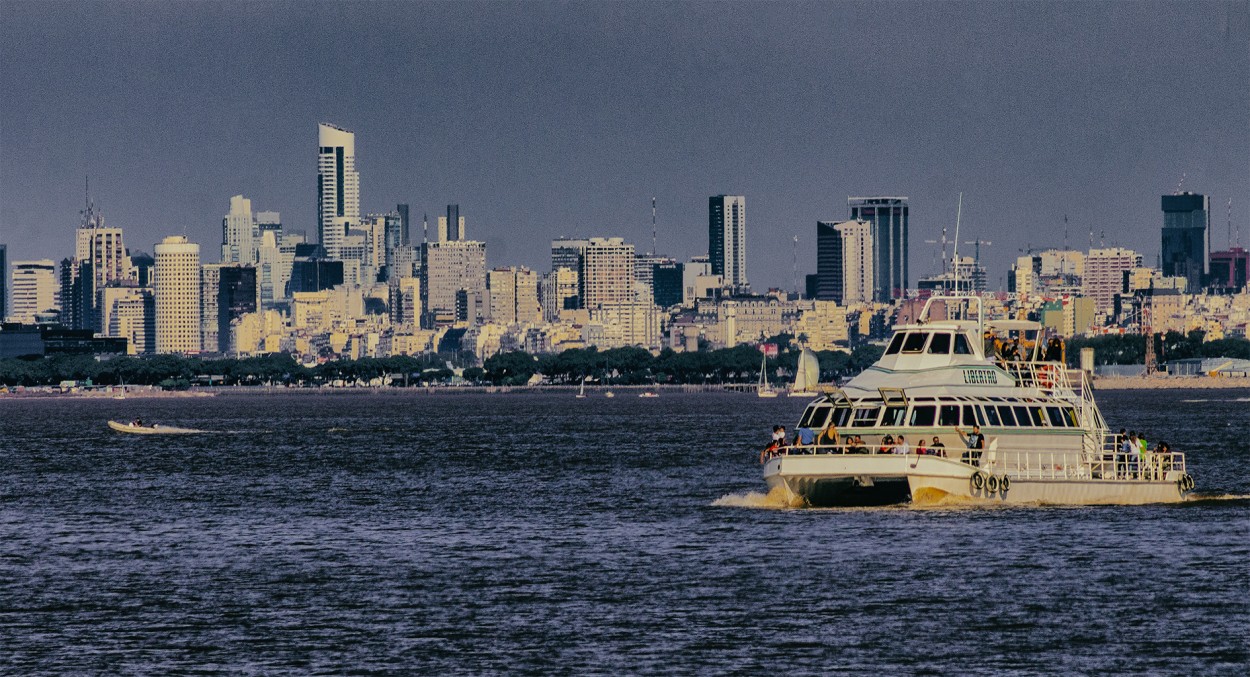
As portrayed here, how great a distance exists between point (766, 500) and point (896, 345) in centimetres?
695

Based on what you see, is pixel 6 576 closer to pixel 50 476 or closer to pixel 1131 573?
pixel 1131 573

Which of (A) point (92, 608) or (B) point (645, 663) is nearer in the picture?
(B) point (645, 663)

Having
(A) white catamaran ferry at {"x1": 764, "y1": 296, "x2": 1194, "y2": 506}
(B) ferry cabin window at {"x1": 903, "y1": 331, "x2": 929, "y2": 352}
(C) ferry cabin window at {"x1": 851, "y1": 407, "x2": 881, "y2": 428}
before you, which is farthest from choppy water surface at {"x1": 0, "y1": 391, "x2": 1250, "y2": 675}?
(B) ferry cabin window at {"x1": 903, "y1": 331, "x2": 929, "y2": 352}

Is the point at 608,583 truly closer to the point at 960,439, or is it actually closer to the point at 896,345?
the point at 960,439

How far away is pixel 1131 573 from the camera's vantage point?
59.3 metres

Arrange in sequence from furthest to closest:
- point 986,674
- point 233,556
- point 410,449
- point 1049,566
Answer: point 410,449, point 233,556, point 1049,566, point 986,674

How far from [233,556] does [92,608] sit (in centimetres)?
1232

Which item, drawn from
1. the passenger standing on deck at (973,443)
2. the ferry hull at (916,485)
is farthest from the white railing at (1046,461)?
the ferry hull at (916,485)

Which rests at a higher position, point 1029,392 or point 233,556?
point 1029,392

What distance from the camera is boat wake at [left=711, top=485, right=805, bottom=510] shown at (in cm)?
7494

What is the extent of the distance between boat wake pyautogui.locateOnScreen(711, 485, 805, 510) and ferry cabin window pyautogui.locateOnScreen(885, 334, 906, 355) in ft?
21.2

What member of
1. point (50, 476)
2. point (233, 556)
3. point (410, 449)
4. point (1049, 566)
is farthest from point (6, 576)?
point (410, 449)

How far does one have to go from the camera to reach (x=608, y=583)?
5916 centimetres

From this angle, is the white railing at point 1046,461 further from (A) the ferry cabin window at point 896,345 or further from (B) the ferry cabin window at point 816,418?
(A) the ferry cabin window at point 896,345
